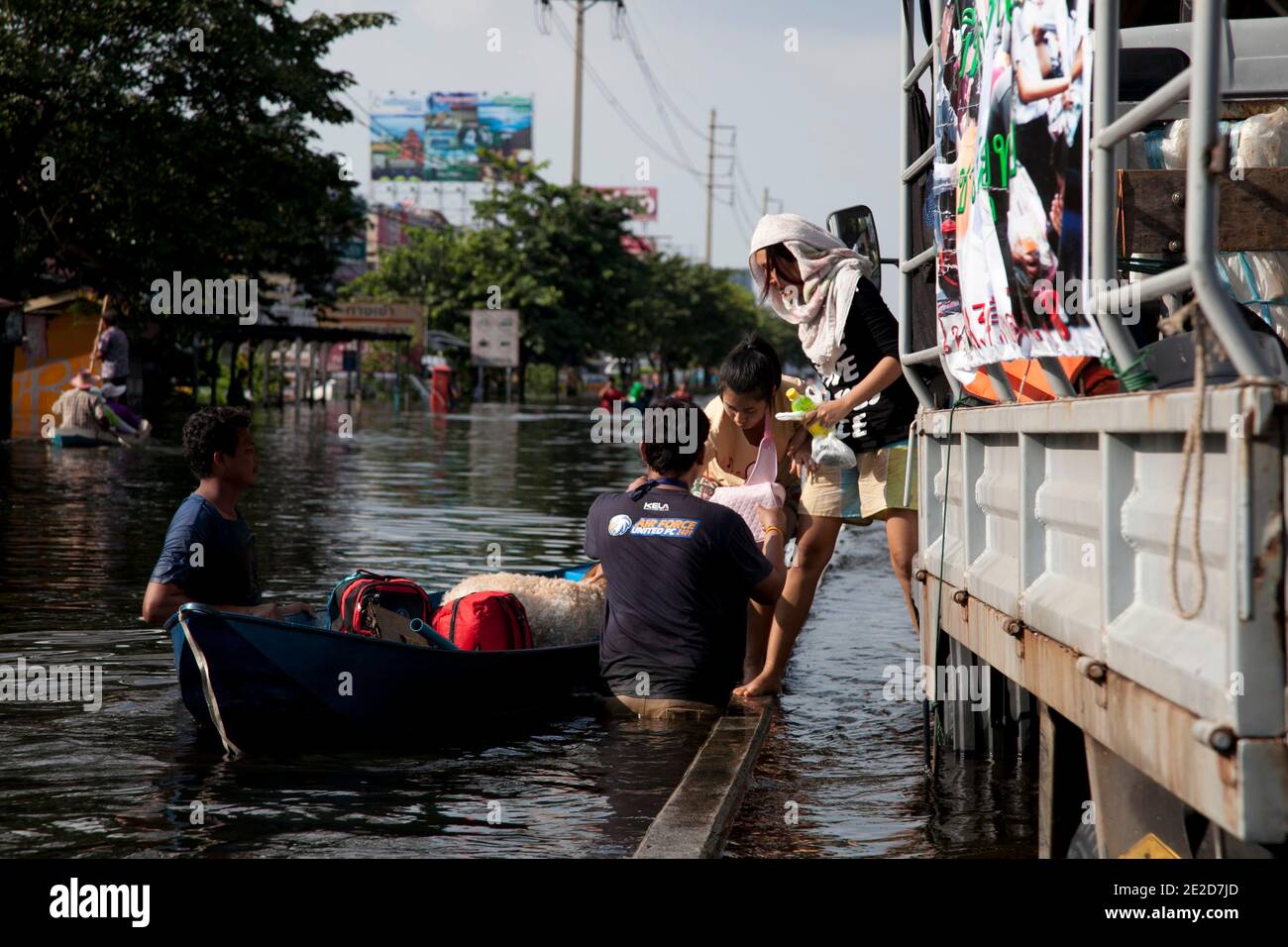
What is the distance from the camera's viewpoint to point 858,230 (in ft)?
24.9

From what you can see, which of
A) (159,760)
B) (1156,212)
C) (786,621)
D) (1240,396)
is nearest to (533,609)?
(786,621)

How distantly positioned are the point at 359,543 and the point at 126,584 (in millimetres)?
2739

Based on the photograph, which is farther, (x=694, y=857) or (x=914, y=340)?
(x=914, y=340)

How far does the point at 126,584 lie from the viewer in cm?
1041

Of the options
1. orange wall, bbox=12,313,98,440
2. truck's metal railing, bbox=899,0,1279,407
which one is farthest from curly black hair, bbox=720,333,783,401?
orange wall, bbox=12,313,98,440

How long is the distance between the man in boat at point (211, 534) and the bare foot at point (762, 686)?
2.09 m

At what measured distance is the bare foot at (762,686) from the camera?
24.0 feet

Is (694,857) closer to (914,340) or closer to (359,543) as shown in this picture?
(914,340)

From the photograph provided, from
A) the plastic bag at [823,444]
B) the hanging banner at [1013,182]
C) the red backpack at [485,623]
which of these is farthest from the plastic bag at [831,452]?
the hanging banner at [1013,182]

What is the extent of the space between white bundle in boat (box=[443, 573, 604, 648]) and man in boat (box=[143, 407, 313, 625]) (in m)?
1.14

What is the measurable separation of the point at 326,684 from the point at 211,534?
2.44ft

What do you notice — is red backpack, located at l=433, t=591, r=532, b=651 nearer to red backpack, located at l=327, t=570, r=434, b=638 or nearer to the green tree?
red backpack, located at l=327, t=570, r=434, b=638
